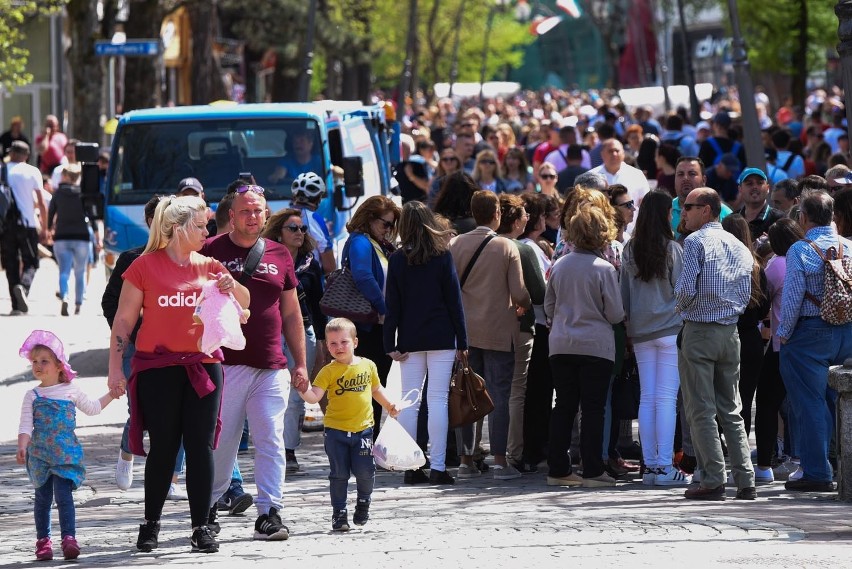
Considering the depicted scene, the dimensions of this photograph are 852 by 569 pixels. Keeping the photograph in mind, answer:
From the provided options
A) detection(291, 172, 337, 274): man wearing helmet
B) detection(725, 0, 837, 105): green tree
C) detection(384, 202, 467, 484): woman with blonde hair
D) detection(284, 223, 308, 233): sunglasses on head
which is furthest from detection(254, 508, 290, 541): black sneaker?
detection(725, 0, 837, 105): green tree

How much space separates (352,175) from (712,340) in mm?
6924

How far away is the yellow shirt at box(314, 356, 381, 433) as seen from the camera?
28.7 ft

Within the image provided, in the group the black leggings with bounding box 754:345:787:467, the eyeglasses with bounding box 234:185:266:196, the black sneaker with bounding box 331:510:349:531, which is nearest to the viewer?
the eyeglasses with bounding box 234:185:266:196

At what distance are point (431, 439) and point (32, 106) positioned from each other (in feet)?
106

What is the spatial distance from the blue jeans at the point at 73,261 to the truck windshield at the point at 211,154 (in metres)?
3.35

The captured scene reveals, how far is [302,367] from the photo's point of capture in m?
8.55

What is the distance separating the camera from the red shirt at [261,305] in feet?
27.7

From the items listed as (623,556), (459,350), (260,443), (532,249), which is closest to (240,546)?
(260,443)

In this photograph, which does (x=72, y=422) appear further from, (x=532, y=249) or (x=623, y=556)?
(x=532, y=249)

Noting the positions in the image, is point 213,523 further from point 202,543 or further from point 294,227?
point 294,227

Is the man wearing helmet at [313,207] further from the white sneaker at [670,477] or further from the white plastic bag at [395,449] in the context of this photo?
the white plastic bag at [395,449]

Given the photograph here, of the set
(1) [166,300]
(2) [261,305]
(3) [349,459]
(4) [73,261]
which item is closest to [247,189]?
(2) [261,305]

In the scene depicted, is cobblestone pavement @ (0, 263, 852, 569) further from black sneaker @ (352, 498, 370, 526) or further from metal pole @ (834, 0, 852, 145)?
metal pole @ (834, 0, 852, 145)

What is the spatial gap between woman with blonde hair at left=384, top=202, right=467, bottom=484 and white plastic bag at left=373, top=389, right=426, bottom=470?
145cm
